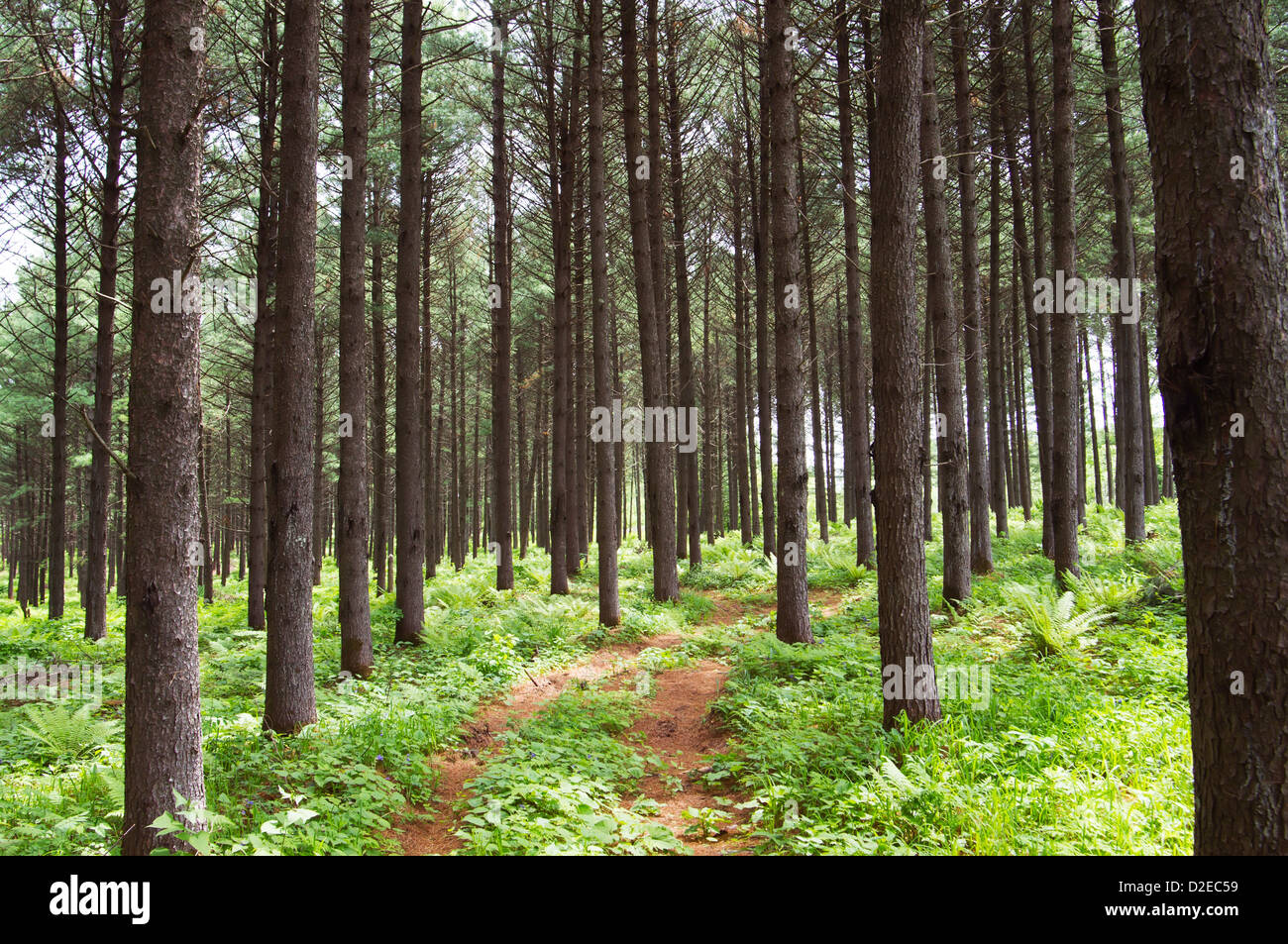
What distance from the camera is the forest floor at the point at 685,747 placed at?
14.2 feet

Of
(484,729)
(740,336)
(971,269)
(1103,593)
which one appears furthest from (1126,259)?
(484,729)

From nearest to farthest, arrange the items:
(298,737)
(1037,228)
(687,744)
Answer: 1. (298,737)
2. (687,744)
3. (1037,228)

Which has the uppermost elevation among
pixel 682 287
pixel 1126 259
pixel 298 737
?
pixel 682 287

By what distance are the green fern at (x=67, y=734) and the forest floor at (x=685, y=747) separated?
0.08 ft

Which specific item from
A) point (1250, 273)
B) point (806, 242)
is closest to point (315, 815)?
point (1250, 273)

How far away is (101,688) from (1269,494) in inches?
477

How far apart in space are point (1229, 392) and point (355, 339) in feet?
28.4

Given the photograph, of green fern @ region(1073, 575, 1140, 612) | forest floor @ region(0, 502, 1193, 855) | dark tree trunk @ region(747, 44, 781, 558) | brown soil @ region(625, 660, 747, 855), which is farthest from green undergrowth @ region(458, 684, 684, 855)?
dark tree trunk @ region(747, 44, 781, 558)

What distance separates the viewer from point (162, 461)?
404 cm

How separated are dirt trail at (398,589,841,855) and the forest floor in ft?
0.10

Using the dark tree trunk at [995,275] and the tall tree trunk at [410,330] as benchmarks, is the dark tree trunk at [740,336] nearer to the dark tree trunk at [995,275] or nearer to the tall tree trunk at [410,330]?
the dark tree trunk at [995,275]

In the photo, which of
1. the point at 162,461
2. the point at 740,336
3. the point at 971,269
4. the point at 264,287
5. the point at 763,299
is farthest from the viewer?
the point at 740,336

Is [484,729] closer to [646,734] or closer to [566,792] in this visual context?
[646,734]

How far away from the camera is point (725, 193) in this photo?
65.9 feet
